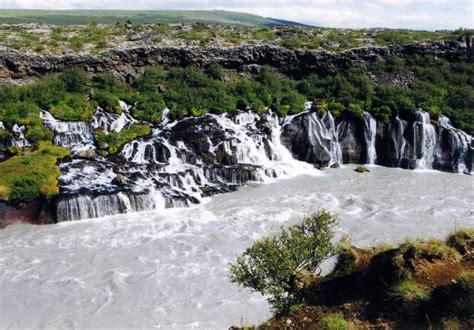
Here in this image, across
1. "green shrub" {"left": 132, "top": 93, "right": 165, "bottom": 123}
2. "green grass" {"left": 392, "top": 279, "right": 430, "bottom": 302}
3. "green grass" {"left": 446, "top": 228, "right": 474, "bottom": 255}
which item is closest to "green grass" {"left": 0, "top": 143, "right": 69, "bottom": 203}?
"green shrub" {"left": 132, "top": 93, "right": 165, "bottom": 123}

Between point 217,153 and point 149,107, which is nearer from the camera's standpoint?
point 217,153

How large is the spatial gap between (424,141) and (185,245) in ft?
84.4

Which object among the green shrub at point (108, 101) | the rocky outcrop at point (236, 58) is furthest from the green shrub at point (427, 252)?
the rocky outcrop at point (236, 58)

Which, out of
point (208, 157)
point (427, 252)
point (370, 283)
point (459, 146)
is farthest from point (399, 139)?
point (370, 283)

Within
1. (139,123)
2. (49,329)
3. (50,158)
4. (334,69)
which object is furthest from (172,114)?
(49,329)

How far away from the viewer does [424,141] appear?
142ft

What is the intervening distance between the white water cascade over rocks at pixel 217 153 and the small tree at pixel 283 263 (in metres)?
18.1

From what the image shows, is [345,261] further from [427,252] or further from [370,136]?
[370,136]

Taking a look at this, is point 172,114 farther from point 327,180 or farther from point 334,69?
point 334,69

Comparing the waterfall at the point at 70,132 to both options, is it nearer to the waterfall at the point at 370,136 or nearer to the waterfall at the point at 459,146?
the waterfall at the point at 370,136

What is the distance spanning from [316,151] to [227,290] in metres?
22.3

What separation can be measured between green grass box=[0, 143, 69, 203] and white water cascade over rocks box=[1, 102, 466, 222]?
81 centimetres

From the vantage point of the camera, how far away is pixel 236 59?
54812mm

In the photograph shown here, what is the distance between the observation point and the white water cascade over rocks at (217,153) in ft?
107
